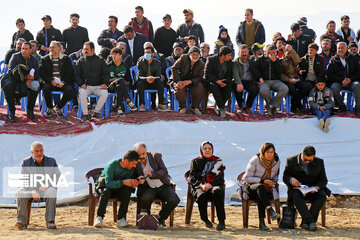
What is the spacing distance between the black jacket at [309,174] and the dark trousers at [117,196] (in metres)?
2.19

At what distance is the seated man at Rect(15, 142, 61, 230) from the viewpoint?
890 cm

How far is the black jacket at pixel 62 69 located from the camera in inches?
493

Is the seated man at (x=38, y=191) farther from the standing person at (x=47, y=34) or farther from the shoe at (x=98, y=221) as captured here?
the standing person at (x=47, y=34)

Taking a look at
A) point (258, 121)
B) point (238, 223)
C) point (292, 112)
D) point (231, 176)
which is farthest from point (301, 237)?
point (292, 112)

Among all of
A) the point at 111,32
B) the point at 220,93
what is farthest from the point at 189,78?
the point at 111,32

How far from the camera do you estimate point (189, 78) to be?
12711mm

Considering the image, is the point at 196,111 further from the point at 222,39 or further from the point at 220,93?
the point at 222,39

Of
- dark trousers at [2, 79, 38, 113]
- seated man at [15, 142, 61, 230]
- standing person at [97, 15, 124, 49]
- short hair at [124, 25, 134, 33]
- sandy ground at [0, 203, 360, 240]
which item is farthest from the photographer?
standing person at [97, 15, 124, 49]

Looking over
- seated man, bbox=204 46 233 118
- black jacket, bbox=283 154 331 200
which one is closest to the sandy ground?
black jacket, bbox=283 154 331 200

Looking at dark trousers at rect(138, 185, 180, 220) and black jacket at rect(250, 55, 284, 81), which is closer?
dark trousers at rect(138, 185, 180, 220)

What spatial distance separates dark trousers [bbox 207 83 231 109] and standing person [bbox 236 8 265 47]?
1.94 metres

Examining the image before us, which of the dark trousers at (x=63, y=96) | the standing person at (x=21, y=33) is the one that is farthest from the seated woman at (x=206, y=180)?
the standing person at (x=21, y=33)

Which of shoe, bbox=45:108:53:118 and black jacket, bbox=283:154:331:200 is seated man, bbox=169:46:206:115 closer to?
shoe, bbox=45:108:53:118

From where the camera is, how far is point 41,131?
11.7m
